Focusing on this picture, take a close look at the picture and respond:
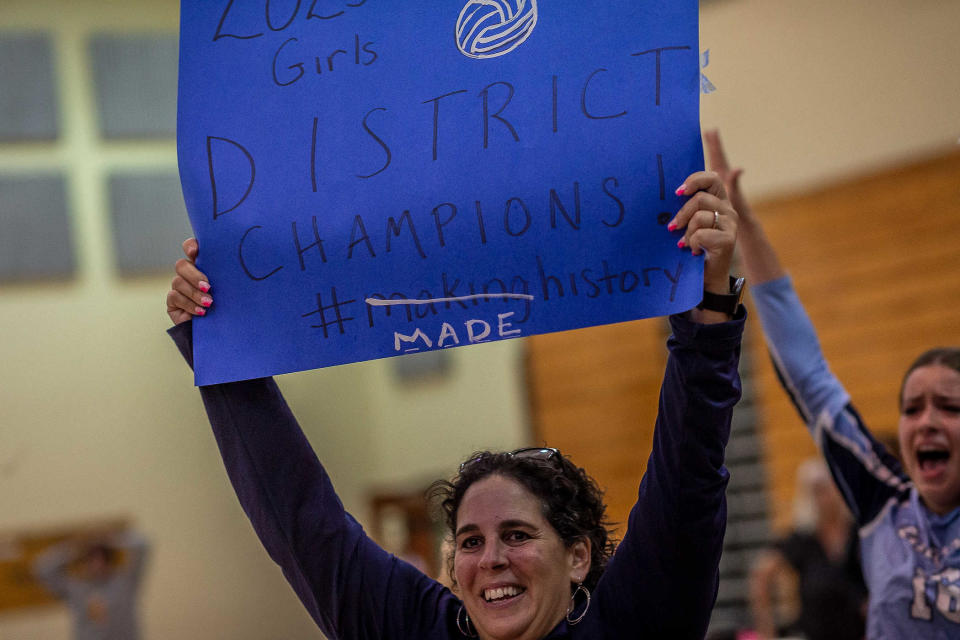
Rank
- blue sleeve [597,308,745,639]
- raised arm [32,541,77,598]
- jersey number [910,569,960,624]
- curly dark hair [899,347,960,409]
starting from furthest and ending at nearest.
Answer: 1. raised arm [32,541,77,598]
2. curly dark hair [899,347,960,409]
3. jersey number [910,569,960,624]
4. blue sleeve [597,308,745,639]

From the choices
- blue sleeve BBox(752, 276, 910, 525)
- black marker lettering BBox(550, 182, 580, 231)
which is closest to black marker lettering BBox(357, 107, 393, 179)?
black marker lettering BBox(550, 182, 580, 231)

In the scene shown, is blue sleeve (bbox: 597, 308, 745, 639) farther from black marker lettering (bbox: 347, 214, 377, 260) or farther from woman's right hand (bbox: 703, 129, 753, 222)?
woman's right hand (bbox: 703, 129, 753, 222)

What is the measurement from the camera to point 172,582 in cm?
782

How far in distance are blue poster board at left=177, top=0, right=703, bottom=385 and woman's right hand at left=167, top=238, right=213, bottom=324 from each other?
0.02 m

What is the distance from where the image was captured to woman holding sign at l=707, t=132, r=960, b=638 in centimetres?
169

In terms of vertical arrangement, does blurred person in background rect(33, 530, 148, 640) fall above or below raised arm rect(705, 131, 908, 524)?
below

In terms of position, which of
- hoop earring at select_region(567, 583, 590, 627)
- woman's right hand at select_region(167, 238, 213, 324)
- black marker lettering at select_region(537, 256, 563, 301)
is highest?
woman's right hand at select_region(167, 238, 213, 324)

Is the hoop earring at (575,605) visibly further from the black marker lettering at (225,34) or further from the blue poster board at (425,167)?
the black marker lettering at (225,34)

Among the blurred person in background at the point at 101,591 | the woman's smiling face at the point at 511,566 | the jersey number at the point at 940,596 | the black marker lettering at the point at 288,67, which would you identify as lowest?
the blurred person in background at the point at 101,591

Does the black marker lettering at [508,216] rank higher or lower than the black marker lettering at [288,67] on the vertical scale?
lower

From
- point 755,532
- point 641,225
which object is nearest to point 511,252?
point 641,225

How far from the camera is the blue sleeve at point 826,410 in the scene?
6.15 ft

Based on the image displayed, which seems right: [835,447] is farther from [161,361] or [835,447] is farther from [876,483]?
[161,361]

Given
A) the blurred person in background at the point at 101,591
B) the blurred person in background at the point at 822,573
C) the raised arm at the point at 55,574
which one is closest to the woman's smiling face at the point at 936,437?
the blurred person in background at the point at 822,573
